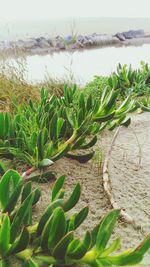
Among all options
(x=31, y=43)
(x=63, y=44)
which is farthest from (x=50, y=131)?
(x=31, y=43)

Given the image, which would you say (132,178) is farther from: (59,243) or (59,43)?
(59,43)

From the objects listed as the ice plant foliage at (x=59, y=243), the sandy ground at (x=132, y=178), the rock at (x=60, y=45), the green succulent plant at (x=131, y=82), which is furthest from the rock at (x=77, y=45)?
the ice plant foliage at (x=59, y=243)

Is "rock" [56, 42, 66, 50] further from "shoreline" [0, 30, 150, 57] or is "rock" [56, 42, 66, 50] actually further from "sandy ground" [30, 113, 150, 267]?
"sandy ground" [30, 113, 150, 267]

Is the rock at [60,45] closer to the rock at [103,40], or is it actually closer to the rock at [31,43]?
the rock at [31,43]

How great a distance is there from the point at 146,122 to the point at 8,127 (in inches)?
52.3

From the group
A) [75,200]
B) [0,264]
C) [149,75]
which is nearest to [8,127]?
[75,200]

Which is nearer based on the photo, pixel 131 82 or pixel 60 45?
pixel 131 82

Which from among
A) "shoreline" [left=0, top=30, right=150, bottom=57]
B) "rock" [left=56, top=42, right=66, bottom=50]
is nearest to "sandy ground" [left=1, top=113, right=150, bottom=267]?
"shoreline" [left=0, top=30, right=150, bottom=57]

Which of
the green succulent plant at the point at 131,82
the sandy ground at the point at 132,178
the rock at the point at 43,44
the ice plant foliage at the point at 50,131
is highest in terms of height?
the ice plant foliage at the point at 50,131

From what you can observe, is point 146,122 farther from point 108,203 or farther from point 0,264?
point 0,264

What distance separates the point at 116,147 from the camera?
2.54 meters

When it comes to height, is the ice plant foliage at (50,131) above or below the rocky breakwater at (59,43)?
above

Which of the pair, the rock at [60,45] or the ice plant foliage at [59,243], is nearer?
the ice plant foliage at [59,243]

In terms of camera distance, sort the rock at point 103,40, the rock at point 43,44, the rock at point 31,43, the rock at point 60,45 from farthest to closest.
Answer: the rock at point 103,40 → the rock at point 43,44 → the rock at point 31,43 → the rock at point 60,45
